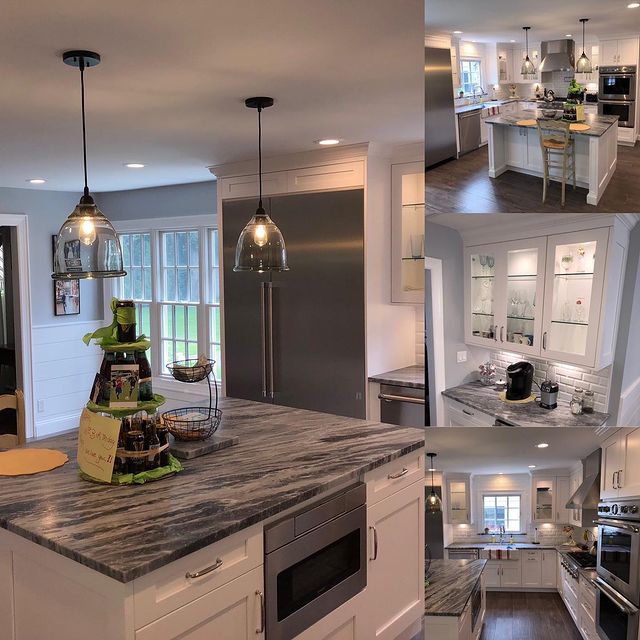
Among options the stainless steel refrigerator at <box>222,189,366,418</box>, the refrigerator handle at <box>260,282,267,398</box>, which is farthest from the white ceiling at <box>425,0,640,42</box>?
the refrigerator handle at <box>260,282,267,398</box>

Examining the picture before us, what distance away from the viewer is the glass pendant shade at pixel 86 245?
233cm

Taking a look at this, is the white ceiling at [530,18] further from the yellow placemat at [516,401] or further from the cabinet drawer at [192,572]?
the cabinet drawer at [192,572]

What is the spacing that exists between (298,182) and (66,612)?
320 centimetres

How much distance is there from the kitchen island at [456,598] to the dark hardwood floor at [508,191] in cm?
60

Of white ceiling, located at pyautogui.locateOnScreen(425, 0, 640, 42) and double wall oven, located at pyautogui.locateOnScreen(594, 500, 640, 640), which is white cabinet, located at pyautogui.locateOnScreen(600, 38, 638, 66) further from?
double wall oven, located at pyautogui.locateOnScreen(594, 500, 640, 640)

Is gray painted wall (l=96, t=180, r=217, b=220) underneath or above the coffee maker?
above

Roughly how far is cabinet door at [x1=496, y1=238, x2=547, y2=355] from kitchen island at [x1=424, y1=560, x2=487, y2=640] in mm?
413

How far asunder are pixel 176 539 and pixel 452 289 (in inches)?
39.2

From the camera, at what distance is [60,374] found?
665cm

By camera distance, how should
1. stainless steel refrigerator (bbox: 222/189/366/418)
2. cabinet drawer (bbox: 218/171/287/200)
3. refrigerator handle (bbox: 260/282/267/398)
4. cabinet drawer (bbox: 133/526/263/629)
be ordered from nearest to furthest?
cabinet drawer (bbox: 133/526/263/629)
stainless steel refrigerator (bbox: 222/189/366/418)
cabinet drawer (bbox: 218/171/287/200)
refrigerator handle (bbox: 260/282/267/398)

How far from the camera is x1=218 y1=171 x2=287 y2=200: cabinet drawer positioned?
14.6 ft

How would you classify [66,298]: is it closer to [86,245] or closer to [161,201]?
[161,201]

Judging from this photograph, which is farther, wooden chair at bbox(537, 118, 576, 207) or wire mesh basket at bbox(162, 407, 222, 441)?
wire mesh basket at bbox(162, 407, 222, 441)

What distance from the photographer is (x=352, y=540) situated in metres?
2.23
